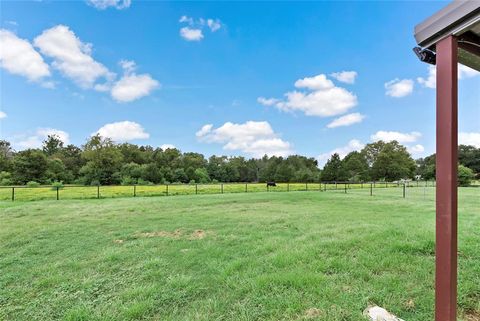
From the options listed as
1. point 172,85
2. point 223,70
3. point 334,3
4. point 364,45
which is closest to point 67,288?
point 334,3

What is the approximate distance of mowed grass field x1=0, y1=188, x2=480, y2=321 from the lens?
7.84 feet

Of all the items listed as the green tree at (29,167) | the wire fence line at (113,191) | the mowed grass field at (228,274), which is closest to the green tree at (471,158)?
the wire fence line at (113,191)

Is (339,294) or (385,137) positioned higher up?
(385,137)

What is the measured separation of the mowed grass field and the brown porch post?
0.56 meters

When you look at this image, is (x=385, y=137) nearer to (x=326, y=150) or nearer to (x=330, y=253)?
(x=326, y=150)

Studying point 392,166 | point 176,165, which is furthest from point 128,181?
point 392,166

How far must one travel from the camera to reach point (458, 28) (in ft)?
5.85

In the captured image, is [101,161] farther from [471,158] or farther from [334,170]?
[471,158]

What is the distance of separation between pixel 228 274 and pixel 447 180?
2561 mm

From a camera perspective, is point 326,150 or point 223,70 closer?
point 223,70

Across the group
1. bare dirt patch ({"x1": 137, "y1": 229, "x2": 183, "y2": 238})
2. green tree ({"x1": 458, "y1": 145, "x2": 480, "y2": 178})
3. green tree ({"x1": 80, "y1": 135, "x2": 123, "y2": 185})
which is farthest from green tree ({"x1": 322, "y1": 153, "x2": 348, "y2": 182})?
bare dirt patch ({"x1": 137, "y1": 229, "x2": 183, "y2": 238})

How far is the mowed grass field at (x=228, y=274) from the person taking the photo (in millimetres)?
2391

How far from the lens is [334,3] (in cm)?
953

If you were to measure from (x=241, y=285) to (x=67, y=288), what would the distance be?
2.06 metres
